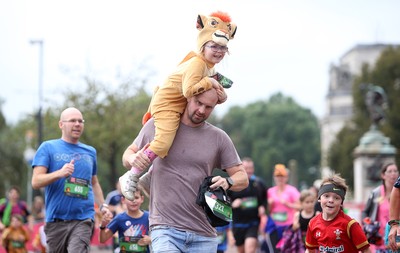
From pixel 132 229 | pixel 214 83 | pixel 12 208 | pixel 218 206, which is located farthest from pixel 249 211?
pixel 218 206

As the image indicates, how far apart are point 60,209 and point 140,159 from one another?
10.1ft

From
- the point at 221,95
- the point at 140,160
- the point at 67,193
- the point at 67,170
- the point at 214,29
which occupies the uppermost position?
the point at 214,29

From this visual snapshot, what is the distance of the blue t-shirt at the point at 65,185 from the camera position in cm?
1123

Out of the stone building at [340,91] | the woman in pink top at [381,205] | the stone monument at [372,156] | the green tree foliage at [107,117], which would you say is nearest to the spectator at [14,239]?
the woman in pink top at [381,205]

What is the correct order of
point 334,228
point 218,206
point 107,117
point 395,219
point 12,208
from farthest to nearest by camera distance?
point 107,117
point 12,208
point 395,219
point 334,228
point 218,206

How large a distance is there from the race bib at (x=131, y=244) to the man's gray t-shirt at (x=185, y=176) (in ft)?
11.0

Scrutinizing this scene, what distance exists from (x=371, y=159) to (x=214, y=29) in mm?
41453

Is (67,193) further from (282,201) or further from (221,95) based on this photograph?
(282,201)

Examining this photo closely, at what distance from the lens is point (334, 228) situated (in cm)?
968

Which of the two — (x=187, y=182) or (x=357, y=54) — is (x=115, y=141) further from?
(x=357, y=54)

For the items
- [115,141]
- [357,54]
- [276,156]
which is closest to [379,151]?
[115,141]

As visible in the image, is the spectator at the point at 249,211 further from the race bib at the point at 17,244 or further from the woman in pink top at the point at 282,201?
the race bib at the point at 17,244

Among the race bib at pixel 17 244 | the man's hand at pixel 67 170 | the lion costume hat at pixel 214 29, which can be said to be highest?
the lion costume hat at pixel 214 29

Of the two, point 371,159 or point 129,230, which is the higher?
point 371,159
